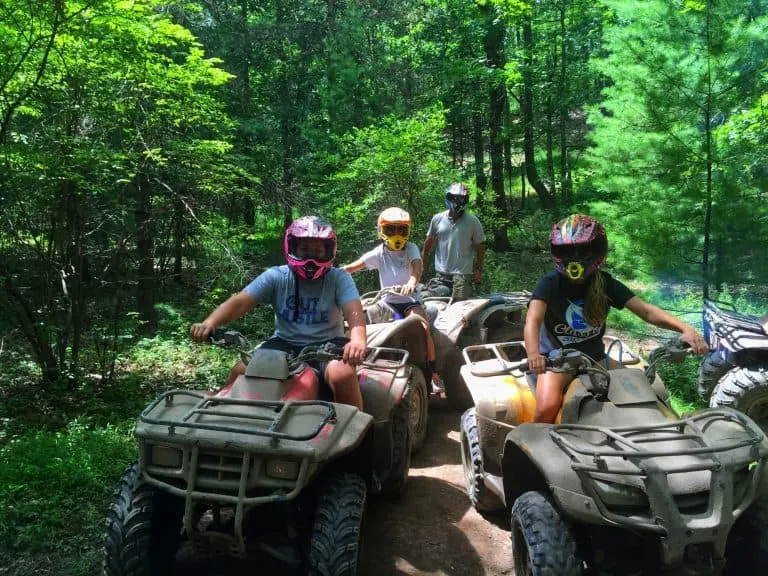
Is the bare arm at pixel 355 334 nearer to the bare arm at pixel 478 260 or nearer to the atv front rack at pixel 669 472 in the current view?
the atv front rack at pixel 669 472

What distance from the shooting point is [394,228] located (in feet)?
22.3

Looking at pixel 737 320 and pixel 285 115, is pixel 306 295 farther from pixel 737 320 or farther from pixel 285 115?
pixel 285 115

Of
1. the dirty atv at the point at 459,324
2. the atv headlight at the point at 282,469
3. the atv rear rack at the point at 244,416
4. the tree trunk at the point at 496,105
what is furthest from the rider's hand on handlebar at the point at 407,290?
the tree trunk at the point at 496,105

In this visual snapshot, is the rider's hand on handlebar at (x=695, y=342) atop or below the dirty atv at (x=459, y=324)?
atop

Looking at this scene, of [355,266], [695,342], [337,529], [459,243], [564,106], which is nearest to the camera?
[337,529]

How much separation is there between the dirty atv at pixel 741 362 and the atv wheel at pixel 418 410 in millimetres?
2610

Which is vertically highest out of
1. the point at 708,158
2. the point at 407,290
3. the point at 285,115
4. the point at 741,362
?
the point at 285,115

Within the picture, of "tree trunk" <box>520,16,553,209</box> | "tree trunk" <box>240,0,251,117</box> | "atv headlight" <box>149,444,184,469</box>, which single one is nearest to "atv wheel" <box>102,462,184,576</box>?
"atv headlight" <box>149,444,184,469</box>

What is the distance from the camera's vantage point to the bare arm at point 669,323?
351cm

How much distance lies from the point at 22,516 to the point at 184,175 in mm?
6261

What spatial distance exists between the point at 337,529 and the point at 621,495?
1.33 meters

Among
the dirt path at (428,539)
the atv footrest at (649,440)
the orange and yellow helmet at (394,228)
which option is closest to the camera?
the atv footrest at (649,440)

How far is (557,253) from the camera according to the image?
4000 millimetres

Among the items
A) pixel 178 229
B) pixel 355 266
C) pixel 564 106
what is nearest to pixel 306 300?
pixel 355 266
